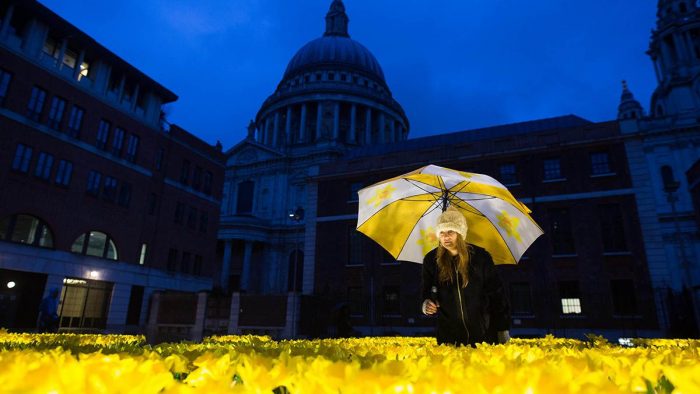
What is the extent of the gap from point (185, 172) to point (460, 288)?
34.7m

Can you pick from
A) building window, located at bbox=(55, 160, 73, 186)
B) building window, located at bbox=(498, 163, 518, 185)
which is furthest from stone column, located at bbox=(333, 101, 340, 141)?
building window, located at bbox=(55, 160, 73, 186)

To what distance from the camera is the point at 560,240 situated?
27516 millimetres

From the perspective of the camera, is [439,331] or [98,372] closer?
[98,372]

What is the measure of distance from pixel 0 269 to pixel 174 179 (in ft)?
43.8

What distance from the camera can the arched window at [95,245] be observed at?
87.5 feet

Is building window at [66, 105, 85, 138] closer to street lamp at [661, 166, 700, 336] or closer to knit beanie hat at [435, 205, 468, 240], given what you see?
knit beanie hat at [435, 205, 468, 240]

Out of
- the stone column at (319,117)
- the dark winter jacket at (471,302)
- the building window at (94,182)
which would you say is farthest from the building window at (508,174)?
the stone column at (319,117)

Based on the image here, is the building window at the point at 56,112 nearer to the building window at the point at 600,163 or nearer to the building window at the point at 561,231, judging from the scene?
the building window at the point at 561,231

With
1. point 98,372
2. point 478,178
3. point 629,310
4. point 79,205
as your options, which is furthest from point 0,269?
point 629,310

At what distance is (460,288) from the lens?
5.19m

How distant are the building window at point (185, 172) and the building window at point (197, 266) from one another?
6.55 m

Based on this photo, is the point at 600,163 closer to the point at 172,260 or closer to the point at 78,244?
the point at 172,260

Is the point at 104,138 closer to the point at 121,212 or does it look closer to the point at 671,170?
the point at 121,212

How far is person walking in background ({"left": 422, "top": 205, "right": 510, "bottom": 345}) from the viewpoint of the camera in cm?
511
